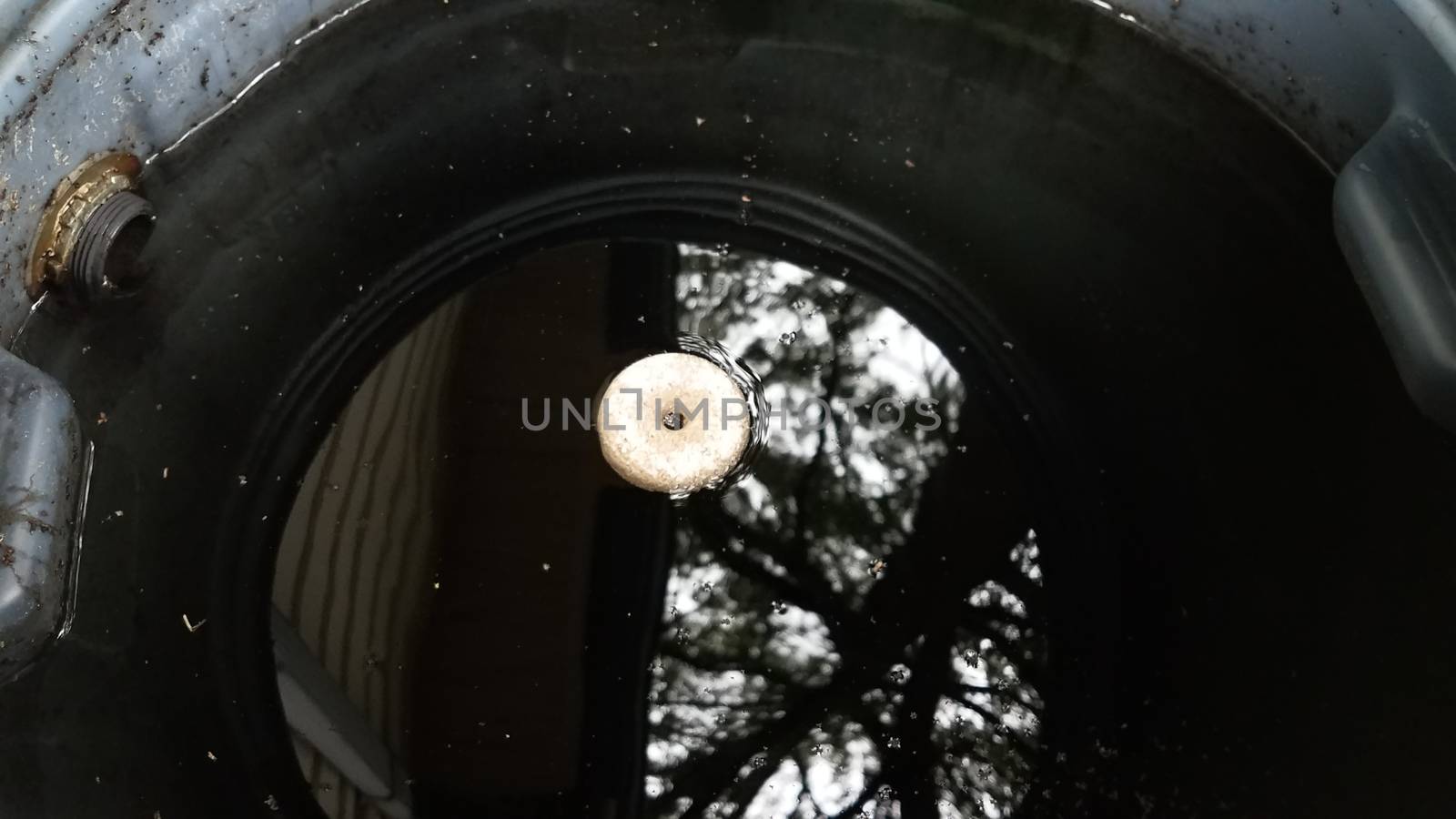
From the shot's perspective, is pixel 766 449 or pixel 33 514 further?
pixel 766 449

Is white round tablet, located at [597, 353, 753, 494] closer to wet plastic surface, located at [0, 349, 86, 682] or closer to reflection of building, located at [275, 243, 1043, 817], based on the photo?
reflection of building, located at [275, 243, 1043, 817]

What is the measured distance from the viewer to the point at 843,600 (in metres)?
0.93

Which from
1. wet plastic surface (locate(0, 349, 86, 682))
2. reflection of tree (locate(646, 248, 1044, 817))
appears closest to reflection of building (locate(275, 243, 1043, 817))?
reflection of tree (locate(646, 248, 1044, 817))

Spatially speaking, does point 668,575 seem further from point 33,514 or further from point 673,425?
point 33,514

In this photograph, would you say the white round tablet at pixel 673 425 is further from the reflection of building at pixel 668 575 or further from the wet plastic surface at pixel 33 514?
the wet plastic surface at pixel 33 514

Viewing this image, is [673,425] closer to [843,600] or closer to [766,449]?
[766,449]

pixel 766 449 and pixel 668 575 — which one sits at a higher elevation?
pixel 766 449

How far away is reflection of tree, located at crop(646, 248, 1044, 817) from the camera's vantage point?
877 millimetres

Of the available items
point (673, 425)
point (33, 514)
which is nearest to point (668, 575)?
point (673, 425)

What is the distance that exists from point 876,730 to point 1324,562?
42 cm

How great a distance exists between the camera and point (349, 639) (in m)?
0.91

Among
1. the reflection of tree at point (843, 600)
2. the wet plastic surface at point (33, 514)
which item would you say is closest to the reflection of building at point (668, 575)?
the reflection of tree at point (843, 600)

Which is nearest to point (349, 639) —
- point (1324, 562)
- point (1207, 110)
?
point (1324, 562)

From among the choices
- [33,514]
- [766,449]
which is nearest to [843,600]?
[766,449]
